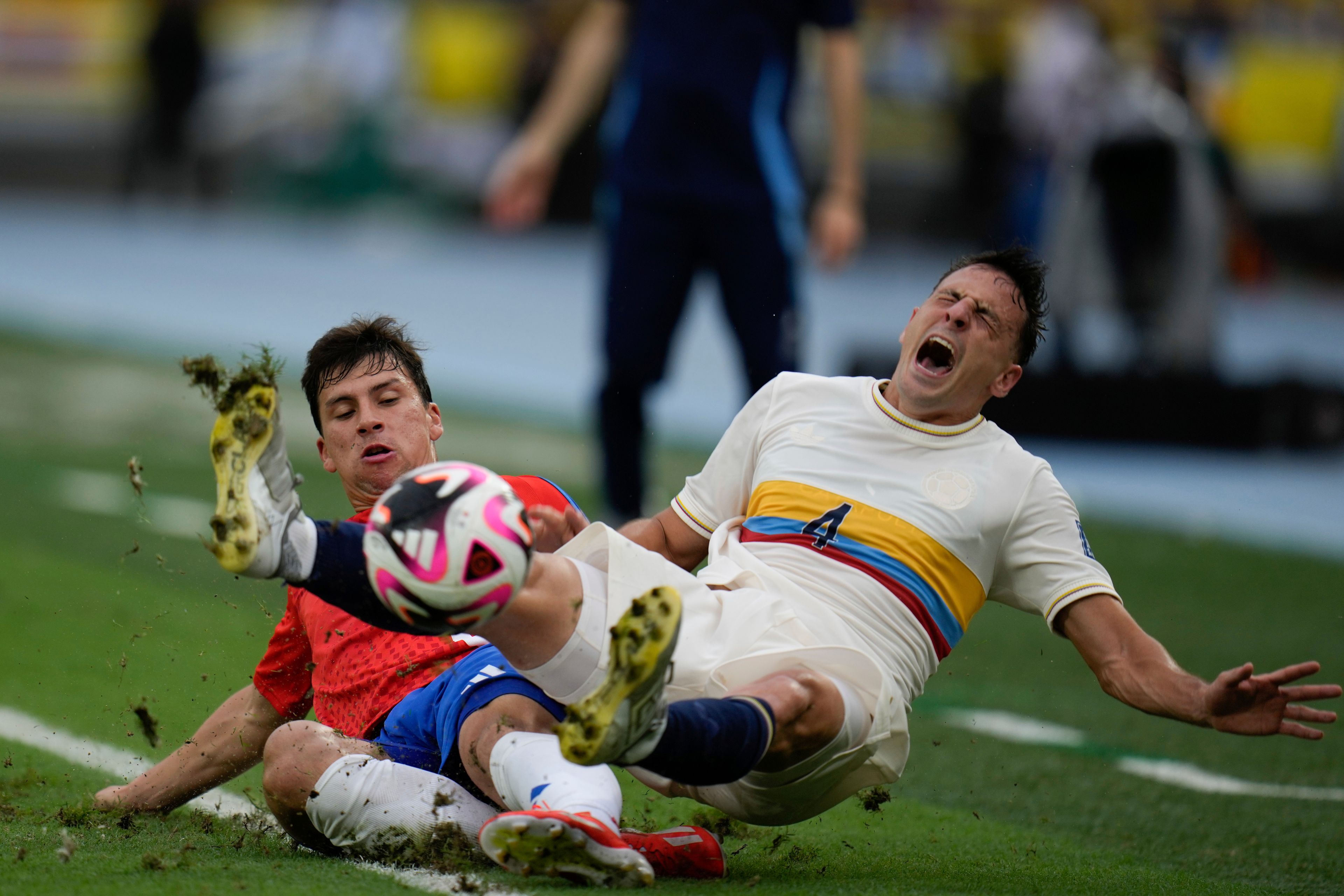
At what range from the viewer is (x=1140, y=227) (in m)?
9.53

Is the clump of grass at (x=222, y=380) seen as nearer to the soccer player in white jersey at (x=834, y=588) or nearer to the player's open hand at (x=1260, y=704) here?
the soccer player in white jersey at (x=834, y=588)

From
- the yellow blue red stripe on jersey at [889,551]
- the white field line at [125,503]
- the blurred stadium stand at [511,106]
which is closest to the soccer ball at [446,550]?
the yellow blue red stripe on jersey at [889,551]

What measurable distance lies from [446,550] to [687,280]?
309 cm

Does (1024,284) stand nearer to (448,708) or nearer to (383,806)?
(448,708)

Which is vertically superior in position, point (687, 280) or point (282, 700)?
point (687, 280)

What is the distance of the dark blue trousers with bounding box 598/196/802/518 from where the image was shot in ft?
17.7

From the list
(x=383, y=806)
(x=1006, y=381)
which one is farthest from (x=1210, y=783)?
(x=383, y=806)

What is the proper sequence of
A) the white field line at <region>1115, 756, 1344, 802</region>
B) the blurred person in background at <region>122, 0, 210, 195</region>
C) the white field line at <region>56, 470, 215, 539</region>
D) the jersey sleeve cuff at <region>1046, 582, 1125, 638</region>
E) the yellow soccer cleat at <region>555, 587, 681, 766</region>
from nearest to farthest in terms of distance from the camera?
the yellow soccer cleat at <region>555, 587, 681, 766</region>, the jersey sleeve cuff at <region>1046, 582, 1125, 638</region>, the white field line at <region>1115, 756, 1344, 802</region>, the white field line at <region>56, 470, 215, 539</region>, the blurred person in background at <region>122, 0, 210, 195</region>

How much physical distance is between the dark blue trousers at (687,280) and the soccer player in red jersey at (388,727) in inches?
86.3

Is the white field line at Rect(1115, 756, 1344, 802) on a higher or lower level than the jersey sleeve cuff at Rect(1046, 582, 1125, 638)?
lower

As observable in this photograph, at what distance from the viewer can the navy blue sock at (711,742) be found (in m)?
2.54

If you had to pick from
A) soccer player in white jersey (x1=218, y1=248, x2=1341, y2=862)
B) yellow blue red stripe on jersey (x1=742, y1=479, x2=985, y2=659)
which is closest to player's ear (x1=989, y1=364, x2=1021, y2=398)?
soccer player in white jersey (x1=218, y1=248, x2=1341, y2=862)

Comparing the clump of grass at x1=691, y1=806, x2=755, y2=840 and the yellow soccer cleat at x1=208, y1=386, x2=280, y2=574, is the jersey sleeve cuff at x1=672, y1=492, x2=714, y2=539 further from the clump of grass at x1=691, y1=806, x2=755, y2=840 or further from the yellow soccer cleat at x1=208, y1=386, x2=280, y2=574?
the yellow soccer cleat at x1=208, y1=386, x2=280, y2=574

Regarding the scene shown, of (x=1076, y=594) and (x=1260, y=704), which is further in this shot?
(x=1076, y=594)
